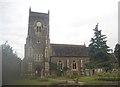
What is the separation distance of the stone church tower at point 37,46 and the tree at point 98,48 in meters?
11.1

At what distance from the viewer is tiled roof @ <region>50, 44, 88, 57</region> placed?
5994cm

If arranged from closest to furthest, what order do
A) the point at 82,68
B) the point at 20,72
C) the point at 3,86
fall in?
the point at 3,86 < the point at 20,72 < the point at 82,68

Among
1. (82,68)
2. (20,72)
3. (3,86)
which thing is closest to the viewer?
(3,86)

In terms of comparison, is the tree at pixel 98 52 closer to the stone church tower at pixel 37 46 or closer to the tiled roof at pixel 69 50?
the tiled roof at pixel 69 50

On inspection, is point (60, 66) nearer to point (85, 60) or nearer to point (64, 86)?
point (85, 60)

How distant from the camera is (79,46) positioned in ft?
211

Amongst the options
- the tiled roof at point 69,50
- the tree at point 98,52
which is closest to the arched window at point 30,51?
the tiled roof at point 69,50

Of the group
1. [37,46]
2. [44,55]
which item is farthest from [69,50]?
[37,46]

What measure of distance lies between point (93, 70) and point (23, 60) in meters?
17.0

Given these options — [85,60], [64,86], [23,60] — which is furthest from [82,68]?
[64,86]

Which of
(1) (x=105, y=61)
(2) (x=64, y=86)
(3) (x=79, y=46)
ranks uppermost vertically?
(3) (x=79, y=46)

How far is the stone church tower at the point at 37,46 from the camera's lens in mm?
56688

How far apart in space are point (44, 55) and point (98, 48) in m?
13.3

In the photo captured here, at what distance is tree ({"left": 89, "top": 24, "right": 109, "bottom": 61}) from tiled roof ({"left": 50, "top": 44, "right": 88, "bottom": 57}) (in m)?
2.63
